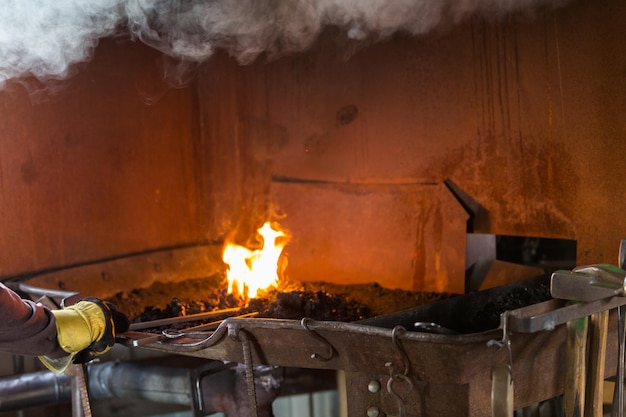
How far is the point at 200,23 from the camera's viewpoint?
4.43 m

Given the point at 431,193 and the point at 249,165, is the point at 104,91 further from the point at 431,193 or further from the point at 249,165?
the point at 431,193

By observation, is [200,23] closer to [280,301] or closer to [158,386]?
[280,301]

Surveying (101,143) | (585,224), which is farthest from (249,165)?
(585,224)

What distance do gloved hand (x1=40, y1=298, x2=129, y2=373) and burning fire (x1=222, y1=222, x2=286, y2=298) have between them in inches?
46.9

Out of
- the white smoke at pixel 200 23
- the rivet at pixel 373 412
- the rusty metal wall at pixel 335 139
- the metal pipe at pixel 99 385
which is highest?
the white smoke at pixel 200 23

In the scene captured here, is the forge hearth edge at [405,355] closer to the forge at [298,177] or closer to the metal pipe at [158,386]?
the forge at [298,177]

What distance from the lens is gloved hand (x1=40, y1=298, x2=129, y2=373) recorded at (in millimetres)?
2654

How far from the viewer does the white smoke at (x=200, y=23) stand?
3.84 metres

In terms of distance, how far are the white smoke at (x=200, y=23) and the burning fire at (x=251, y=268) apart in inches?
51.3

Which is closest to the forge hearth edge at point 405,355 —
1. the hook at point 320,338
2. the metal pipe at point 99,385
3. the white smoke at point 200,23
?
the hook at point 320,338

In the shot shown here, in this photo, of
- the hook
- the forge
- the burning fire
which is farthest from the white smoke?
the hook

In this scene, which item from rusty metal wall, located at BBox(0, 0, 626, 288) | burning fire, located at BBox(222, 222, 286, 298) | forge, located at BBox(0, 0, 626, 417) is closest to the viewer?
forge, located at BBox(0, 0, 626, 417)

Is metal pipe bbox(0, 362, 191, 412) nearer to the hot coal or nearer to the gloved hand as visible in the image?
the hot coal

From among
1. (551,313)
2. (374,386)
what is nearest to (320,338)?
(374,386)
